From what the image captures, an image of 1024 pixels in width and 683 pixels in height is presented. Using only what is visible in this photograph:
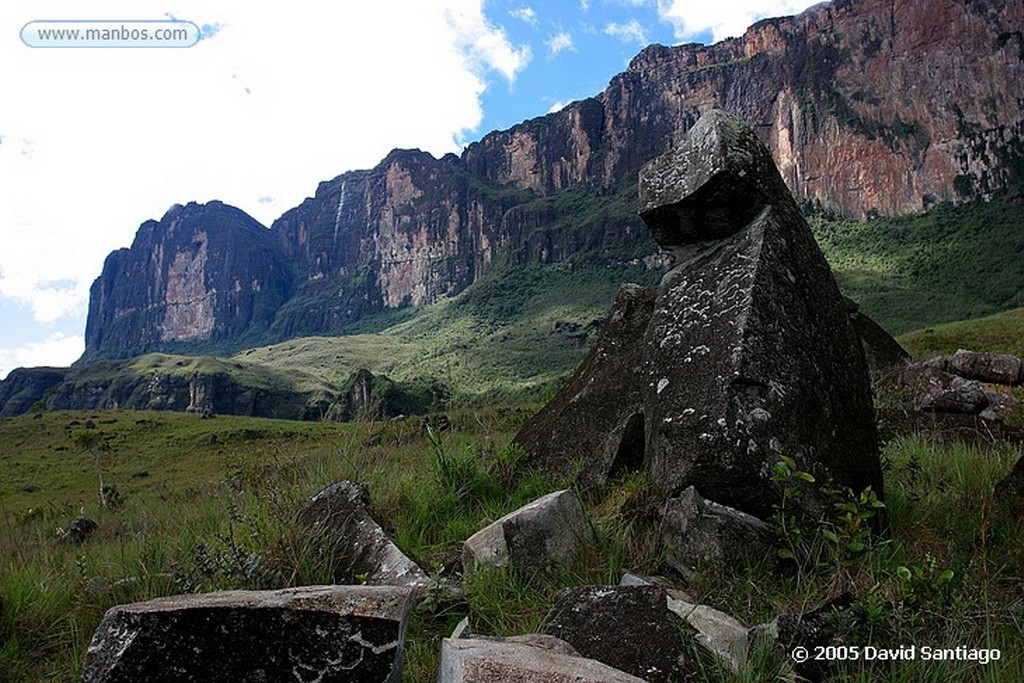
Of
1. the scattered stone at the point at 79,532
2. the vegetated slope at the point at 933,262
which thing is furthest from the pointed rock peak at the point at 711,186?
the vegetated slope at the point at 933,262

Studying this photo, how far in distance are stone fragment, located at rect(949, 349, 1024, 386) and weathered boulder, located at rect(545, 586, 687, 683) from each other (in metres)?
12.9

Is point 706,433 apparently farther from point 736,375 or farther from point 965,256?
point 965,256

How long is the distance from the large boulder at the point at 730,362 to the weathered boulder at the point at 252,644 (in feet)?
7.84

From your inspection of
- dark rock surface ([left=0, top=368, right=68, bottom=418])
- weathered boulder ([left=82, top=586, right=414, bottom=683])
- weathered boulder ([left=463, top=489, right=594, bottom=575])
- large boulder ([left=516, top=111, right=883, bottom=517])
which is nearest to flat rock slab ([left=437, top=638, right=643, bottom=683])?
weathered boulder ([left=82, top=586, right=414, bottom=683])

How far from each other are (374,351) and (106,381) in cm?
6249

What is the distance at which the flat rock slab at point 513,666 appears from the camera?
6.18 ft

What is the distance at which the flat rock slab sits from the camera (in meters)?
1.88

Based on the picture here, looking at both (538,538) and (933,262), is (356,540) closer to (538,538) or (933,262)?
(538,538)

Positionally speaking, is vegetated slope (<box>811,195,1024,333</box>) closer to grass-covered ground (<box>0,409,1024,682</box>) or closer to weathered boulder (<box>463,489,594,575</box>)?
grass-covered ground (<box>0,409,1024,682</box>)

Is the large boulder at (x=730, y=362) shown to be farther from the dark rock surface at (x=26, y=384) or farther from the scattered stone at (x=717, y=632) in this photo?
the dark rock surface at (x=26, y=384)

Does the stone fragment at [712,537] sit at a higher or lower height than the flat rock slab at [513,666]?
lower

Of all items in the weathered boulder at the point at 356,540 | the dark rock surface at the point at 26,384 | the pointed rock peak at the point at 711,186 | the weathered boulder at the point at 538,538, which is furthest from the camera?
the dark rock surface at the point at 26,384

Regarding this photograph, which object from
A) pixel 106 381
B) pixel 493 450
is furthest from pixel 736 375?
pixel 106 381

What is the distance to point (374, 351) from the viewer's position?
18162 centimetres
